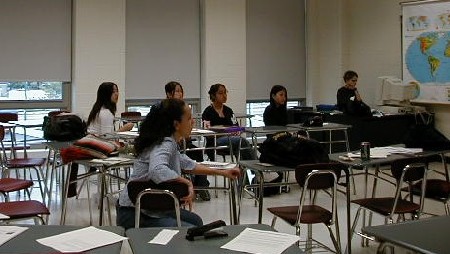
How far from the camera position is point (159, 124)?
310 cm

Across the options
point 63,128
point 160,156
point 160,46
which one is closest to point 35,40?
point 160,46

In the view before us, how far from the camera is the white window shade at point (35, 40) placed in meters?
7.12

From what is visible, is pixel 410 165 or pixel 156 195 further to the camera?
pixel 410 165

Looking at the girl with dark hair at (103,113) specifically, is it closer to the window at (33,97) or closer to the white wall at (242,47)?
the white wall at (242,47)

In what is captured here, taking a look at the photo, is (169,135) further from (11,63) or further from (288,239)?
(11,63)

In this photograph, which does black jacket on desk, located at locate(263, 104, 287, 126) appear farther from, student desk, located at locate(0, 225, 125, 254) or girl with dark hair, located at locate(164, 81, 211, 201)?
student desk, located at locate(0, 225, 125, 254)

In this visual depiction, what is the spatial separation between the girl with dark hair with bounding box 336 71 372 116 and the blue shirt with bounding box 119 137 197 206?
4.83 meters

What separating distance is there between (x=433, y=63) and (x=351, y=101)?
1.41 meters

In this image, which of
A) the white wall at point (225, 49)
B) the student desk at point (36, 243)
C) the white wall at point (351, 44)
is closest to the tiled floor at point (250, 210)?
the student desk at point (36, 243)

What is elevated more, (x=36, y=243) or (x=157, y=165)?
(x=157, y=165)

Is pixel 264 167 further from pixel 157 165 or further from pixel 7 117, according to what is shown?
pixel 7 117

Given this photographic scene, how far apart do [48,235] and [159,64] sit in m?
6.23

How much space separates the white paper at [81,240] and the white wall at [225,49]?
21.0 feet

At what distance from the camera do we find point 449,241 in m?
1.88
